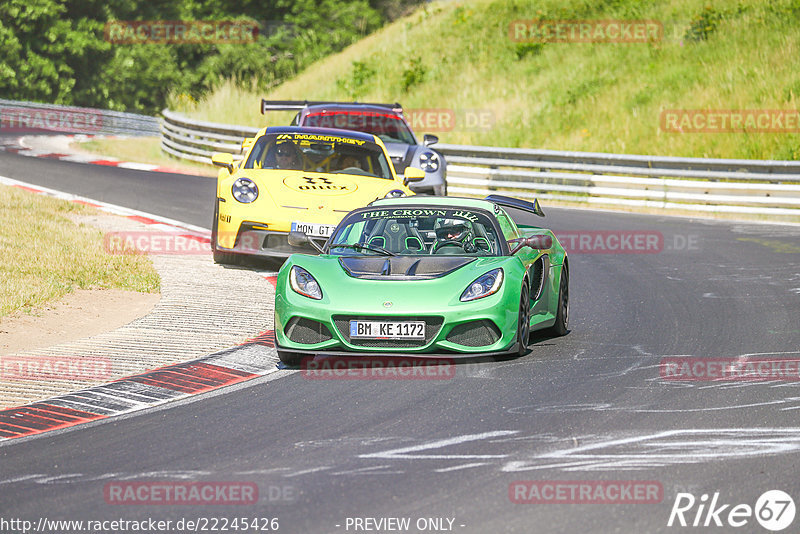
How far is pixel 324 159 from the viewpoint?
1502cm

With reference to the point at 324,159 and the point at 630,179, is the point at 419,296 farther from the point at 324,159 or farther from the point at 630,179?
the point at 630,179

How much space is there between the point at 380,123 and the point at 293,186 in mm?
6335

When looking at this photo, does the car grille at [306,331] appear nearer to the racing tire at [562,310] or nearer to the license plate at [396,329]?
the license plate at [396,329]

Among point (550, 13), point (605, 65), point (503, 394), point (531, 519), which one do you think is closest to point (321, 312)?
point (503, 394)

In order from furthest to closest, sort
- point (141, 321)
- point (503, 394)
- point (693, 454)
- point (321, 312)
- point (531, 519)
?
point (141, 321) < point (321, 312) < point (503, 394) < point (693, 454) < point (531, 519)

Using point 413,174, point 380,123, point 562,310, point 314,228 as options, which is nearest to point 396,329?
point 562,310

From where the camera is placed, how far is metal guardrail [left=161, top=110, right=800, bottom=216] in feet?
A: 72.7

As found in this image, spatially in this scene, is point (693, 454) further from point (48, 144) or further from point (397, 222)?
point (48, 144)

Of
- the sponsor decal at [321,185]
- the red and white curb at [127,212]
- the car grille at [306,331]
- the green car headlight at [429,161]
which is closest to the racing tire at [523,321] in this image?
the car grille at [306,331]

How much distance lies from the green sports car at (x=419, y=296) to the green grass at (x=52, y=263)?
10.5 feet

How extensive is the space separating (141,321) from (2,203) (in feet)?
27.3

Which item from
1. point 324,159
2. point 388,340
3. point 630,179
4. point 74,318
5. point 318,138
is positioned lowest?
point 74,318

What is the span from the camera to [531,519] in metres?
5.52

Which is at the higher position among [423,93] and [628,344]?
[423,93]
